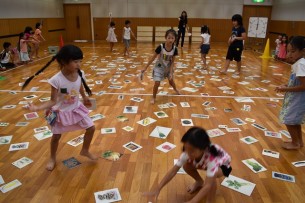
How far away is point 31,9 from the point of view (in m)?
13.1

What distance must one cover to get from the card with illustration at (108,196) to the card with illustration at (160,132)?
1253 mm

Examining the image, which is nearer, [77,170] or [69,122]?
[69,122]

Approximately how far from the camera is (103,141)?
3432mm

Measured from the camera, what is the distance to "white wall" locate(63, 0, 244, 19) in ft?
53.1

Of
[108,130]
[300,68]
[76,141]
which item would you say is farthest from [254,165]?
[76,141]

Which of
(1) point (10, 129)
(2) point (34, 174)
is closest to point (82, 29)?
(1) point (10, 129)

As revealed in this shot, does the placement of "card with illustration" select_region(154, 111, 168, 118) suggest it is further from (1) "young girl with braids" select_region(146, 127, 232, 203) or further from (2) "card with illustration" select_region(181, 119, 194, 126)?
(1) "young girl with braids" select_region(146, 127, 232, 203)

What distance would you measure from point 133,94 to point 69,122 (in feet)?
9.60

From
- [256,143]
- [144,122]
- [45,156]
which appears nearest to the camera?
[45,156]

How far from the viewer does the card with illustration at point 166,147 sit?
10.5 ft

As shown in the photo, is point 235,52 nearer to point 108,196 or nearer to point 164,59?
point 164,59

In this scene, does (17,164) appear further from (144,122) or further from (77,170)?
(144,122)

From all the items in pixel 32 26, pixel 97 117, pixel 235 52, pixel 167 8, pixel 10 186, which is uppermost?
pixel 167 8

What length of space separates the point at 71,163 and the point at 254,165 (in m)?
2.10
